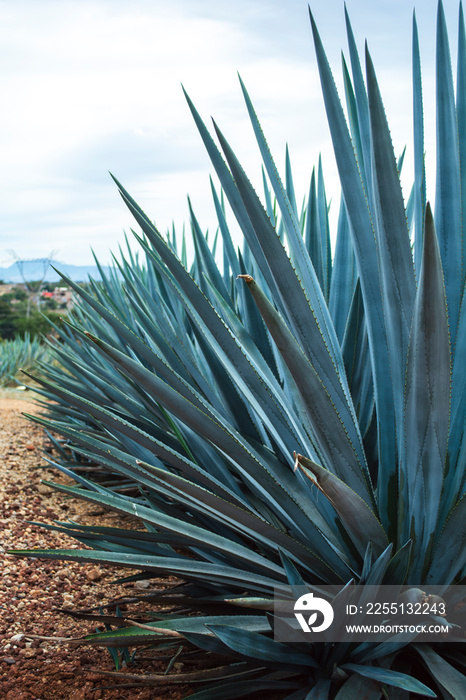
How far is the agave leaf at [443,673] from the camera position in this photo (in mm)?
986

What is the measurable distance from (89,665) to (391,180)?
130 centimetres

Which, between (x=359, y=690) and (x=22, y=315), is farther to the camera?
(x=22, y=315)

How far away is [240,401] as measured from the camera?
1.56 m

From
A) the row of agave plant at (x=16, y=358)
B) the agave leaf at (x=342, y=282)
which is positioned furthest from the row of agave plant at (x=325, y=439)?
the row of agave plant at (x=16, y=358)

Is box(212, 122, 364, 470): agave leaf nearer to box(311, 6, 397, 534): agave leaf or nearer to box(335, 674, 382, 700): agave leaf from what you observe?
box(311, 6, 397, 534): agave leaf

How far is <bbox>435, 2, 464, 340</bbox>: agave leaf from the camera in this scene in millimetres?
1288

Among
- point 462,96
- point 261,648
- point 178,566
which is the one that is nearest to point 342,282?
point 462,96

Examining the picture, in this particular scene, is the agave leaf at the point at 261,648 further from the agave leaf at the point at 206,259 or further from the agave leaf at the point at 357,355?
the agave leaf at the point at 206,259

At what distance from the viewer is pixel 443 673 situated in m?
1.03

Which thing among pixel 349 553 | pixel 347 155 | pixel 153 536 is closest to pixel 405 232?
pixel 347 155

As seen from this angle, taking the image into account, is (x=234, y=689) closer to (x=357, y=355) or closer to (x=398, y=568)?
(x=398, y=568)

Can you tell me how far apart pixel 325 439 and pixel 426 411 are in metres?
0.19

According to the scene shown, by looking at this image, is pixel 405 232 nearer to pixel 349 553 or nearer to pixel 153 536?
pixel 349 553

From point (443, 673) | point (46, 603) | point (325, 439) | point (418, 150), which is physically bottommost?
point (46, 603)
